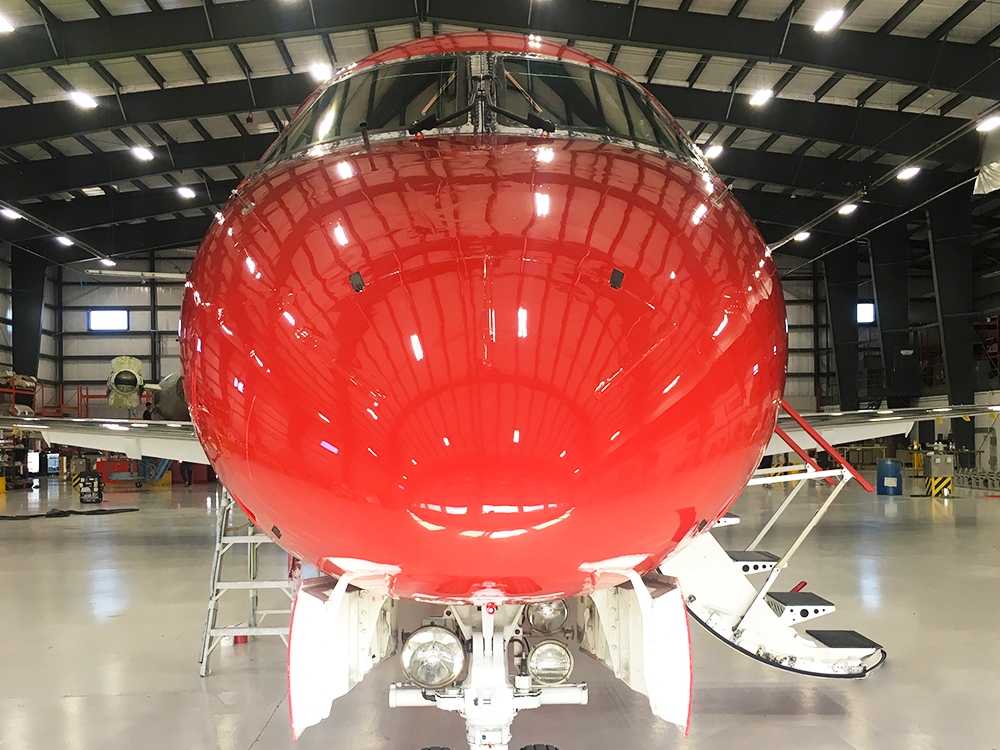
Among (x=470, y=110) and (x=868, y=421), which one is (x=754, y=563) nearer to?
(x=470, y=110)

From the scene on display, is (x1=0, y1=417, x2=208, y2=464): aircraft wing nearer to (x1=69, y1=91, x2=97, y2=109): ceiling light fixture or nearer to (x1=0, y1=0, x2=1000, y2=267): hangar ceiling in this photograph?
(x1=0, y1=0, x2=1000, y2=267): hangar ceiling

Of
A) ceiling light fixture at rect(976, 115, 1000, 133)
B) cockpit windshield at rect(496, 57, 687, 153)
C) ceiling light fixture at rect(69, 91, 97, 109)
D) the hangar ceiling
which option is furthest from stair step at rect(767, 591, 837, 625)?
ceiling light fixture at rect(69, 91, 97, 109)

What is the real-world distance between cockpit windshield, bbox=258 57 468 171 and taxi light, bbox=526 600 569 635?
2041 mm


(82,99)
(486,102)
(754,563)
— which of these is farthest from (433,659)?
(82,99)

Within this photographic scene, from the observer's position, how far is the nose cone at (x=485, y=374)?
1.67 meters

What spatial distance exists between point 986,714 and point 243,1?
50.9ft

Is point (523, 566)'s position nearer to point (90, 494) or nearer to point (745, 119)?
point (745, 119)

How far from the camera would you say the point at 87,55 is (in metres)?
14.2

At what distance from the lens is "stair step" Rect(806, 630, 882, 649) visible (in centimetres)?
482

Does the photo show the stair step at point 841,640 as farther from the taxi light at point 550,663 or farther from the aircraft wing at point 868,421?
the aircraft wing at point 868,421

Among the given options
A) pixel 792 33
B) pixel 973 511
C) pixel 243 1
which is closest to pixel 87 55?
pixel 243 1

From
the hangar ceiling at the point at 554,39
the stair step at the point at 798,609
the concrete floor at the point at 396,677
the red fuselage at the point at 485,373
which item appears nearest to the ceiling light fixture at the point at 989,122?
the hangar ceiling at the point at 554,39

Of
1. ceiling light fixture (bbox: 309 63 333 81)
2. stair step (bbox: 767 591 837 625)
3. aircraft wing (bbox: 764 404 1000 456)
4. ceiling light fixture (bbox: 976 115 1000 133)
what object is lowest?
stair step (bbox: 767 591 837 625)

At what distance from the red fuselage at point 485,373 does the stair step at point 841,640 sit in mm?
3319
